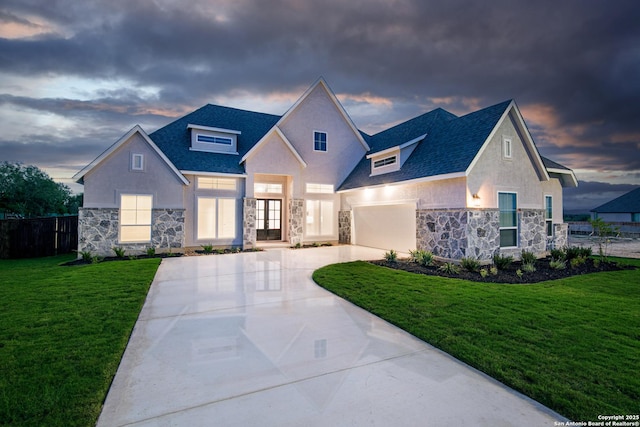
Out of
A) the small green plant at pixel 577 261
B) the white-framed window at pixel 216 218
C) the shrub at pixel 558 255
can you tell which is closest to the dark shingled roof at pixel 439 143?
the small green plant at pixel 577 261

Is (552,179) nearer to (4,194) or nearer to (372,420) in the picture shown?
(372,420)

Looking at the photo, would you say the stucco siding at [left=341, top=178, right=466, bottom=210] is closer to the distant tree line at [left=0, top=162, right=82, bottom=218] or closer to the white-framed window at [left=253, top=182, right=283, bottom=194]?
the white-framed window at [left=253, top=182, right=283, bottom=194]

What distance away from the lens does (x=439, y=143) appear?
1244 cm

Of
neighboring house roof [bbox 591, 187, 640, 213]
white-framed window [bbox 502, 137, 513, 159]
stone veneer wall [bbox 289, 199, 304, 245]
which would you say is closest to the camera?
white-framed window [bbox 502, 137, 513, 159]

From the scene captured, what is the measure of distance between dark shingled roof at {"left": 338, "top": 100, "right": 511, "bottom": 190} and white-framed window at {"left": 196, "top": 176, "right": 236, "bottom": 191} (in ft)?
20.6

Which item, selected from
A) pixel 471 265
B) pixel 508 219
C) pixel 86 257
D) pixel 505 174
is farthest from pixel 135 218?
pixel 508 219

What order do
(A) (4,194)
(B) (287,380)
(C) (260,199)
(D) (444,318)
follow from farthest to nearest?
(A) (4,194) → (C) (260,199) → (D) (444,318) → (B) (287,380)

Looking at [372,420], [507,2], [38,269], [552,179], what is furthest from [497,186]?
[38,269]

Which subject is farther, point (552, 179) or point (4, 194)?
point (4, 194)

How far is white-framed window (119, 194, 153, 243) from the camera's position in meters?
12.1

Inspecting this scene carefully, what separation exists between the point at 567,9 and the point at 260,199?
49.3 ft

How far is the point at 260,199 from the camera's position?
53.0 ft

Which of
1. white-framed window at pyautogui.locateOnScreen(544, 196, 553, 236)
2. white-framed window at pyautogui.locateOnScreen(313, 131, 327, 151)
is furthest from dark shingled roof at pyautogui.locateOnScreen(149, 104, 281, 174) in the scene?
white-framed window at pyautogui.locateOnScreen(544, 196, 553, 236)

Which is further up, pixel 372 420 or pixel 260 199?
pixel 260 199
